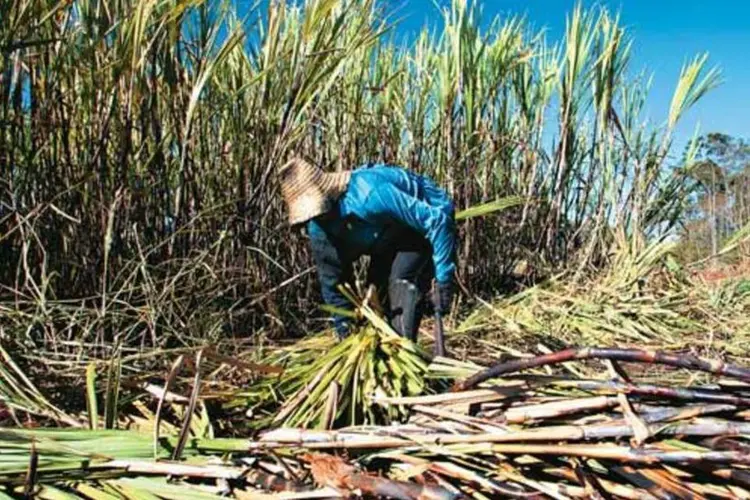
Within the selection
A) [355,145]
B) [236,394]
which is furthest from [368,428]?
[355,145]

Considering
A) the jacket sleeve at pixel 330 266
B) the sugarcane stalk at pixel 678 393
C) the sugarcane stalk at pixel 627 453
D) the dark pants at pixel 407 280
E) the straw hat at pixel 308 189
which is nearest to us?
the sugarcane stalk at pixel 627 453

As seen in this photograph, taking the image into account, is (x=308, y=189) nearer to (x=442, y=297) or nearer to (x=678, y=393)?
(x=442, y=297)

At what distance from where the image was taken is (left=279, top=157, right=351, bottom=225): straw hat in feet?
8.14

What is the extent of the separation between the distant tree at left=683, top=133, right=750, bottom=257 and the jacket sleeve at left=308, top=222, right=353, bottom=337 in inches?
120

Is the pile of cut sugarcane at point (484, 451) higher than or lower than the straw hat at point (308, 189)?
lower

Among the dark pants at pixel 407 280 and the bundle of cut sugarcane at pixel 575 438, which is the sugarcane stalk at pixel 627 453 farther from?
the dark pants at pixel 407 280

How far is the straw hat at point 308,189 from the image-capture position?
2.48 meters

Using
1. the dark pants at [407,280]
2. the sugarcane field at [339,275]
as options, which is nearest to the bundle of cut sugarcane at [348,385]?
the sugarcane field at [339,275]

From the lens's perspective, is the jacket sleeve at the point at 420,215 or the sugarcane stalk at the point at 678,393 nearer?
the sugarcane stalk at the point at 678,393

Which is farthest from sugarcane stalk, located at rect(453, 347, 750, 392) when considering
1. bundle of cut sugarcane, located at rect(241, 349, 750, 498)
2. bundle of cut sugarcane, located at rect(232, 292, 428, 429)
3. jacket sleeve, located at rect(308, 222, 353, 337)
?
jacket sleeve, located at rect(308, 222, 353, 337)

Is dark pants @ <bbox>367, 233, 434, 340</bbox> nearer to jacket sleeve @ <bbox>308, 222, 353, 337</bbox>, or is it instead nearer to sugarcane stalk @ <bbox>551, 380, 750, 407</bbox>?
jacket sleeve @ <bbox>308, 222, 353, 337</bbox>

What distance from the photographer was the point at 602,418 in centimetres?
129

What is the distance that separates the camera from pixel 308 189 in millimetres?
2494

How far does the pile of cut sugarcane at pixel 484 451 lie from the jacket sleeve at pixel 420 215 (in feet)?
3.68
